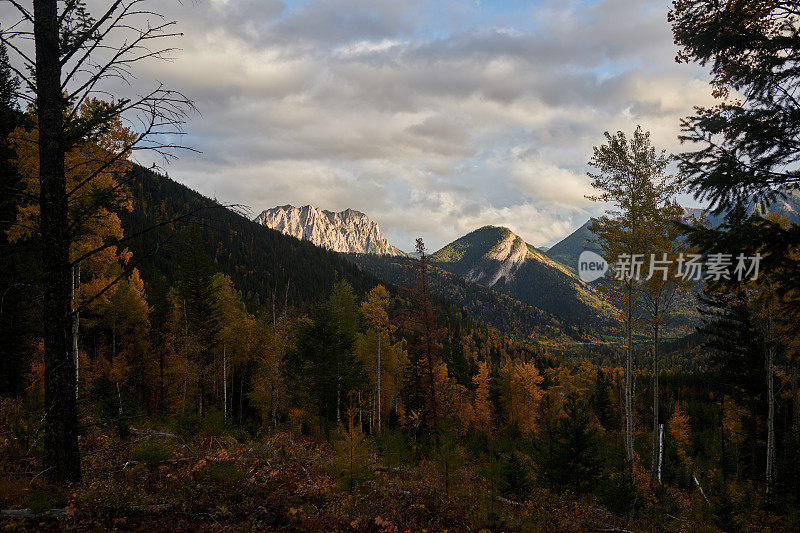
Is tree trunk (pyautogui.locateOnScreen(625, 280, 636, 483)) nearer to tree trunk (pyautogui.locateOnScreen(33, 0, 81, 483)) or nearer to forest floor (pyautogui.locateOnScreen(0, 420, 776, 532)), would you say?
forest floor (pyautogui.locateOnScreen(0, 420, 776, 532))

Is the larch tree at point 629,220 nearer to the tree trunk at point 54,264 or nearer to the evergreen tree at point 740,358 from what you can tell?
the evergreen tree at point 740,358

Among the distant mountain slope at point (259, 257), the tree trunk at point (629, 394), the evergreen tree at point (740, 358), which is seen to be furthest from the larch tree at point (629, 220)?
the distant mountain slope at point (259, 257)

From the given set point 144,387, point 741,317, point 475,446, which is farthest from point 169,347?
point 741,317

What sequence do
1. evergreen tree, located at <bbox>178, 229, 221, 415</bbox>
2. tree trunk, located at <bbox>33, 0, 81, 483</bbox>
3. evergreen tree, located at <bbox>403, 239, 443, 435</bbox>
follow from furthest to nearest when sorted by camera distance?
1. evergreen tree, located at <bbox>178, 229, 221, 415</bbox>
2. evergreen tree, located at <bbox>403, 239, 443, 435</bbox>
3. tree trunk, located at <bbox>33, 0, 81, 483</bbox>

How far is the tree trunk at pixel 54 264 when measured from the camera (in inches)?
215

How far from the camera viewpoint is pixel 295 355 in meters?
26.3

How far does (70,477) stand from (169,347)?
27.1 meters

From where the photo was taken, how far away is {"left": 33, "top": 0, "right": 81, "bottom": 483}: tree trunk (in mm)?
5457

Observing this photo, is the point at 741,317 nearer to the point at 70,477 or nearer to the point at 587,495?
the point at 587,495

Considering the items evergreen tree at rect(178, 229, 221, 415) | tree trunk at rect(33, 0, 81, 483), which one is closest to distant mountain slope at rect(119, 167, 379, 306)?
evergreen tree at rect(178, 229, 221, 415)

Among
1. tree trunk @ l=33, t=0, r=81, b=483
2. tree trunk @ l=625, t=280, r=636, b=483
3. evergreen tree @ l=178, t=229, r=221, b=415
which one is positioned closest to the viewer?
tree trunk @ l=33, t=0, r=81, b=483

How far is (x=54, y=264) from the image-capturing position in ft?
18.1

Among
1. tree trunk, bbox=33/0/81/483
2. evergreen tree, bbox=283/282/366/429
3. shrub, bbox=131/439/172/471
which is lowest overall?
evergreen tree, bbox=283/282/366/429

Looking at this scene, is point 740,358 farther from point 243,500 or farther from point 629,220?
point 243,500
